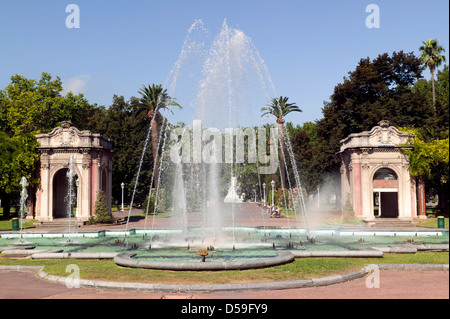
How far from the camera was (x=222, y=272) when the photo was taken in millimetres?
13352

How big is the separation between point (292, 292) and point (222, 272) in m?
2.69

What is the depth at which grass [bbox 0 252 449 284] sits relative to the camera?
12391mm

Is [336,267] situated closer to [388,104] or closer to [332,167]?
[388,104]

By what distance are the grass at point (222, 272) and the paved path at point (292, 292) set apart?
0.80m

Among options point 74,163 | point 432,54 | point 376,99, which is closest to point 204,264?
point 74,163

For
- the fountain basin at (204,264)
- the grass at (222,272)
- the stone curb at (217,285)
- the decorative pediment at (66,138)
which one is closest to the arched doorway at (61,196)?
the decorative pediment at (66,138)

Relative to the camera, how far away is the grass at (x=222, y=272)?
40.7 ft

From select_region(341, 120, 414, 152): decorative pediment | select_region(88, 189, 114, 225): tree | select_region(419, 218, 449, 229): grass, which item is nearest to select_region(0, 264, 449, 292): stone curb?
select_region(88, 189, 114, 225): tree

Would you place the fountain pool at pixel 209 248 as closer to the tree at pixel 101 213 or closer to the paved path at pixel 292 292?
the paved path at pixel 292 292

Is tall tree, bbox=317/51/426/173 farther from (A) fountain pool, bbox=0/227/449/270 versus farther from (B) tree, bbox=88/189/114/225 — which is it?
(B) tree, bbox=88/189/114/225
